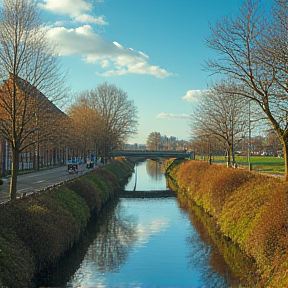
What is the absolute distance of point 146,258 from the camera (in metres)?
16.4

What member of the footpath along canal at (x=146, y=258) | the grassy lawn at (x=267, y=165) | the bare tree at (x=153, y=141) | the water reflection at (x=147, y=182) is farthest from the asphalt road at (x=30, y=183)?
the bare tree at (x=153, y=141)

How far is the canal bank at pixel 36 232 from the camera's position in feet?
34.0

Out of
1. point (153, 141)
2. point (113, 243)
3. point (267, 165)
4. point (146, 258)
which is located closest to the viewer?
point (146, 258)

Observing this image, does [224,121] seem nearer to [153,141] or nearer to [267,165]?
[267,165]

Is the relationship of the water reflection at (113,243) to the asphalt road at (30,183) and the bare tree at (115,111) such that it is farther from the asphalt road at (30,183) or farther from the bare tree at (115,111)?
the bare tree at (115,111)

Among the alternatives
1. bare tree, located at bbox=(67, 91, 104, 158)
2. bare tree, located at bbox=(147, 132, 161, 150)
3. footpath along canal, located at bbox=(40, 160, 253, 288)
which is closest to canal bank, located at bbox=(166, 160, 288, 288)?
footpath along canal, located at bbox=(40, 160, 253, 288)

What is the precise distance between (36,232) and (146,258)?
534cm

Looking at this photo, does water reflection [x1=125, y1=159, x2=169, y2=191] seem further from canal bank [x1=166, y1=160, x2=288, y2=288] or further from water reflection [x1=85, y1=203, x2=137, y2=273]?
canal bank [x1=166, y1=160, x2=288, y2=288]

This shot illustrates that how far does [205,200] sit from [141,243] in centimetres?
916

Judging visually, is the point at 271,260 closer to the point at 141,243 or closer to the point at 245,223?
the point at 245,223

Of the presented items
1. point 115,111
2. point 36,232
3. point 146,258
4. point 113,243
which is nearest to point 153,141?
point 115,111

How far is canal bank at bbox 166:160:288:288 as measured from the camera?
11.6 metres

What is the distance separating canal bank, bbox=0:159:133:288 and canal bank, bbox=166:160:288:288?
7025 millimetres

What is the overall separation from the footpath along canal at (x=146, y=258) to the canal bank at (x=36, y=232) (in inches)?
28.6
